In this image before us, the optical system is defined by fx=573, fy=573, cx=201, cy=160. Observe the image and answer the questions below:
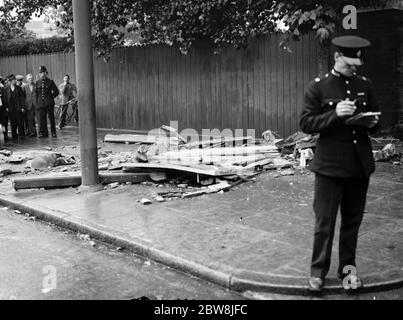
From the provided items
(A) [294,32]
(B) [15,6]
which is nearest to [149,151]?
(A) [294,32]

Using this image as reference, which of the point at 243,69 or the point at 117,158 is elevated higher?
the point at 243,69

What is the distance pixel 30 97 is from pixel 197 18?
19.5ft

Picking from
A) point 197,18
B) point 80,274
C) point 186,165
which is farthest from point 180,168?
point 197,18

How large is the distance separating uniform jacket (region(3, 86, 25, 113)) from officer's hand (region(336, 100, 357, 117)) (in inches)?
556

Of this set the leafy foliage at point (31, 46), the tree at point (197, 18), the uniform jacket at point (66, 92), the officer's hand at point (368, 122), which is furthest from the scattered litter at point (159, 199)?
the leafy foliage at point (31, 46)

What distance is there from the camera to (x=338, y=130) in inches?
190

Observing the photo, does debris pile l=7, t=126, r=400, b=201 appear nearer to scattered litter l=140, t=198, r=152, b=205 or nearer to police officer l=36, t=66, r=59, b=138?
scattered litter l=140, t=198, r=152, b=205

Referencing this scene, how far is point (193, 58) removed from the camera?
15.7m

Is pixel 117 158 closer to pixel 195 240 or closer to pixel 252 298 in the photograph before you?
pixel 195 240

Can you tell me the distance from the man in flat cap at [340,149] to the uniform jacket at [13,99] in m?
13.7

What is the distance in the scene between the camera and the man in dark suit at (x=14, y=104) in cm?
1695

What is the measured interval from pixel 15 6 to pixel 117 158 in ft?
26.2

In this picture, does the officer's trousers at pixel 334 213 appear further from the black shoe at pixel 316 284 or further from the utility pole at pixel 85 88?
the utility pole at pixel 85 88

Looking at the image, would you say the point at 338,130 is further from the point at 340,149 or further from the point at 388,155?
the point at 388,155
